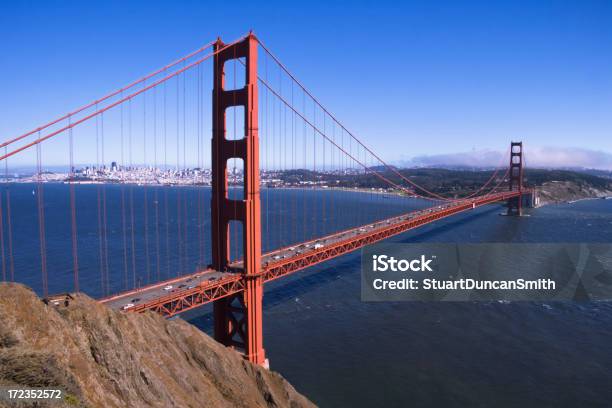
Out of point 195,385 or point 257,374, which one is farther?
point 257,374

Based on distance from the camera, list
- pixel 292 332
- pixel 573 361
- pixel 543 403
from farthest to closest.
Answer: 1. pixel 292 332
2. pixel 573 361
3. pixel 543 403

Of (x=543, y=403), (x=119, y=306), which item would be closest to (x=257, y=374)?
(x=119, y=306)

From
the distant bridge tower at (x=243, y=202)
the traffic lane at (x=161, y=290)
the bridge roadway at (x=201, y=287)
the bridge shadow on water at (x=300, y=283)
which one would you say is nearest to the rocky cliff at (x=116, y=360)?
the bridge roadway at (x=201, y=287)

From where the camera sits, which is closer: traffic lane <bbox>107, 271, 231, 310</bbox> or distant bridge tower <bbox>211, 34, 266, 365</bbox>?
traffic lane <bbox>107, 271, 231, 310</bbox>

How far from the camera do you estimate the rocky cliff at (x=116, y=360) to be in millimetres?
7051

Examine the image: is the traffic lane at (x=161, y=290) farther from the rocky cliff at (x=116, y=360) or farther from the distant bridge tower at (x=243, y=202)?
the rocky cliff at (x=116, y=360)

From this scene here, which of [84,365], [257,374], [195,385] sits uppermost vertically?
[84,365]

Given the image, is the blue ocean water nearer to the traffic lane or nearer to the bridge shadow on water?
the bridge shadow on water

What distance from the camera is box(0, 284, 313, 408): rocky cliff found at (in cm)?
705

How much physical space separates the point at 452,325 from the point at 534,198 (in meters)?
68.8

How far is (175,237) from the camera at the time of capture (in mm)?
45750

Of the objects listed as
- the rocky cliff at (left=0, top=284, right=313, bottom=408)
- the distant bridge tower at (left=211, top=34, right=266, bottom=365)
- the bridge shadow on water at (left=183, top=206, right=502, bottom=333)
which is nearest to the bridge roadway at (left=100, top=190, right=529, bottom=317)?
the distant bridge tower at (left=211, top=34, right=266, bottom=365)

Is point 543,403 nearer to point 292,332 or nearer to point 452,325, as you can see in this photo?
point 452,325

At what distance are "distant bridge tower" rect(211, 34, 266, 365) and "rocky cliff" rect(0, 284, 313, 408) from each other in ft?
13.6
